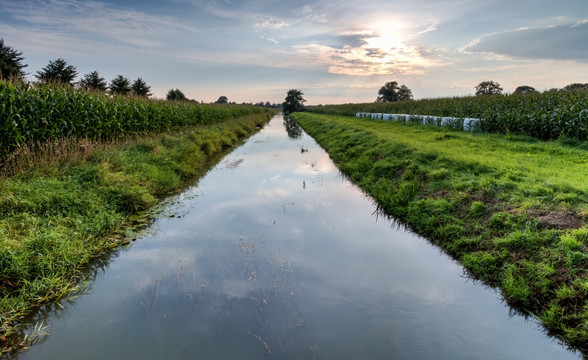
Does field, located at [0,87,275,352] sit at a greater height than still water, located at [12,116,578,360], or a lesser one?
greater

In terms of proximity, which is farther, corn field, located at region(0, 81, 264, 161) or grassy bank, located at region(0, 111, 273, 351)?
corn field, located at region(0, 81, 264, 161)

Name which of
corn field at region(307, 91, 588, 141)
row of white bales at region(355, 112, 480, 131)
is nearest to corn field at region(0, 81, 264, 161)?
row of white bales at region(355, 112, 480, 131)

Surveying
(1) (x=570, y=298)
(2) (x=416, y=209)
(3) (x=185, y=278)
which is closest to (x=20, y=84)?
(3) (x=185, y=278)

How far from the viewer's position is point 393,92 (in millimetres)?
96938

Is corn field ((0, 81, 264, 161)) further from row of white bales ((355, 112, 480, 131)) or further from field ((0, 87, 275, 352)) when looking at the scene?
row of white bales ((355, 112, 480, 131))

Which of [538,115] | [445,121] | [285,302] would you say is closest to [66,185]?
[285,302]

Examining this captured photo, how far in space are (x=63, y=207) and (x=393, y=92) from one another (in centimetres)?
10113

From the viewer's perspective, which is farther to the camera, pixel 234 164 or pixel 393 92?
pixel 393 92

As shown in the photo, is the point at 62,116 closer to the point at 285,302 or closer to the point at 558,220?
the point at 285,302

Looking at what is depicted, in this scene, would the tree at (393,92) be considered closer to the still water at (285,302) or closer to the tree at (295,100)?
the tree at (295,100)

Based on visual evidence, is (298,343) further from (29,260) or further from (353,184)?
(353,184)

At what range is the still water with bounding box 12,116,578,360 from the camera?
324 centimetres

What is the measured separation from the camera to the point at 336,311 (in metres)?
3.78

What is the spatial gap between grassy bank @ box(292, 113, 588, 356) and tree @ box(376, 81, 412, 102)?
302 feet
